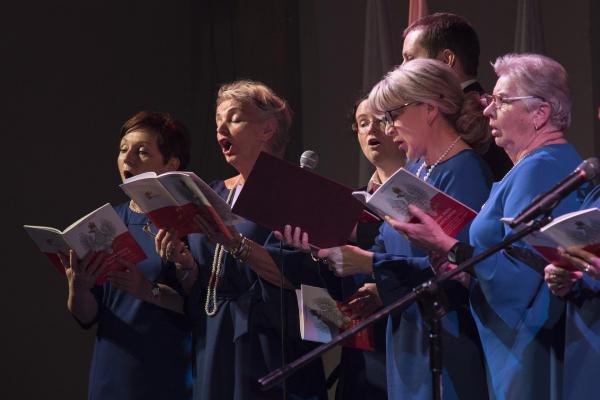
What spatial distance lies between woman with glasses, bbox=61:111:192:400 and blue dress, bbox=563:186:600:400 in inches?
73.1

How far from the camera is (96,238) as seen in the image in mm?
3748

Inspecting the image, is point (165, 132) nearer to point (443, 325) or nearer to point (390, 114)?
point (390, 114)

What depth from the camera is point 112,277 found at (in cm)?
390

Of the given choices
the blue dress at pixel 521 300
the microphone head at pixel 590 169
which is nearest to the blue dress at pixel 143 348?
the blue dress at pixel 521 300

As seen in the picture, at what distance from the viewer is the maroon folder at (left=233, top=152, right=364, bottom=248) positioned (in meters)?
3.06

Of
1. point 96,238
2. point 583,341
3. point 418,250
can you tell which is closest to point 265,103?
point 96,238

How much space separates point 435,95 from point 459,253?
24.8 inches

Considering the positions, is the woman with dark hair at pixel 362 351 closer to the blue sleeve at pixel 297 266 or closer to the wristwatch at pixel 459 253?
the blue sleeve at pixel 297 266

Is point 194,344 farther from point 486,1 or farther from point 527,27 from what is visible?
point 486,1

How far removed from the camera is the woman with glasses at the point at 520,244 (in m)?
2.72

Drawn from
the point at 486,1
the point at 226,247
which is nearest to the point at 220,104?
the point at 226,247

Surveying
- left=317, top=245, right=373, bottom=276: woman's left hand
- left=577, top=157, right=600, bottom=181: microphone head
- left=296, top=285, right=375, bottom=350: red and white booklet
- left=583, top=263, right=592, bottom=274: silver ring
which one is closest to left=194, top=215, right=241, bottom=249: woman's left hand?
left=296, top=285, right=375, bottom=350: red and white booklet

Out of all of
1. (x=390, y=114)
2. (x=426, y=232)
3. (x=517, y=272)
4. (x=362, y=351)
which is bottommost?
(x=362, y=351)

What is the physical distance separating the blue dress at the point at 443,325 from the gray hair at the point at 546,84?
0.33m
